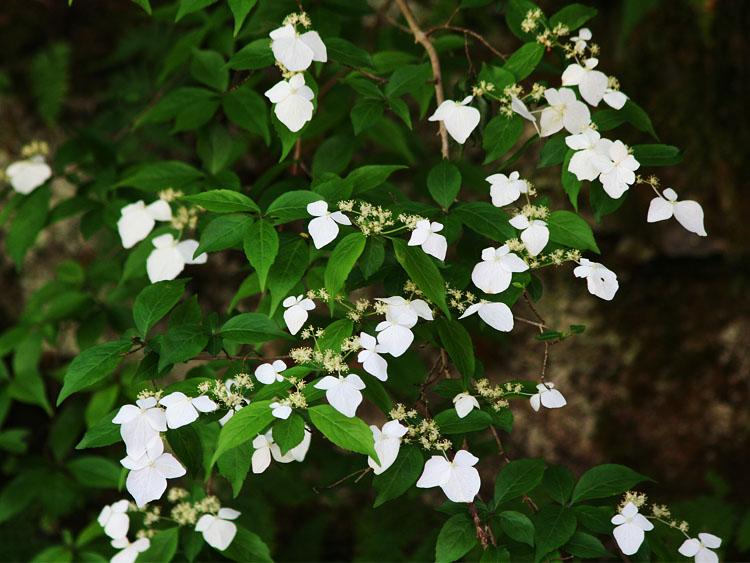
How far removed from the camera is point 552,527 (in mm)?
1103

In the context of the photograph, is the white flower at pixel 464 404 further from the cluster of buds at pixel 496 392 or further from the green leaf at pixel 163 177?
the green leaf at pixel 163 177

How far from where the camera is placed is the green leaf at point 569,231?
1.12m

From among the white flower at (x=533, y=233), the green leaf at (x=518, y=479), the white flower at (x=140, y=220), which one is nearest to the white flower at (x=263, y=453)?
the green leaf at (x=518, y=479)

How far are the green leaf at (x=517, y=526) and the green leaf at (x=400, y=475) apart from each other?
147 mm

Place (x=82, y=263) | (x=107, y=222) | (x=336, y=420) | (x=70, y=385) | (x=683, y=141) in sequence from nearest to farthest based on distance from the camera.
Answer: (x=336, y=420)
(x=70, y=385)
(x=107, y=222)
(x=683, y=141)
(x=82, y=263)

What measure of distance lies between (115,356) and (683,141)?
183 cm

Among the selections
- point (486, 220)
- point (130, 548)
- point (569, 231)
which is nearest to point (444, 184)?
point (486, 220)

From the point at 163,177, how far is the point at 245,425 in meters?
0.71

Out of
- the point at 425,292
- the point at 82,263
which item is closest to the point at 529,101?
the point at 425,292

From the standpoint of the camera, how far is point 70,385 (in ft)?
3.37

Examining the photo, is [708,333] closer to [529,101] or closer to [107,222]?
[529,101]

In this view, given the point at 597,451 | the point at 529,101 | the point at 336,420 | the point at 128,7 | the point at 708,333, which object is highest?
the point at 529,101

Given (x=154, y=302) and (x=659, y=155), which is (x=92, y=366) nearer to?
(x=154, y=302)

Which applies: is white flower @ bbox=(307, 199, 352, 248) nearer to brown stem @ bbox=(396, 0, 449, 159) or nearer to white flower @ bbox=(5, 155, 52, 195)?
brown stem @ bbox=(396, 0, 449, 159)
